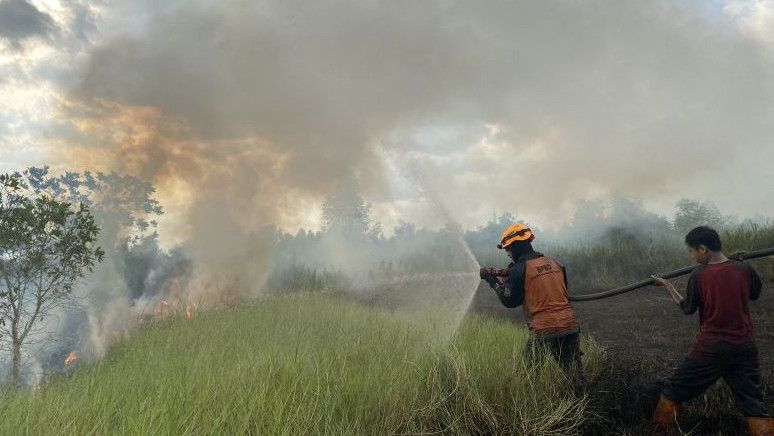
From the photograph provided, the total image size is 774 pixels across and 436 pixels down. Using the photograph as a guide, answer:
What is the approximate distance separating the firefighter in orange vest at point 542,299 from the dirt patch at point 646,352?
1.93ft

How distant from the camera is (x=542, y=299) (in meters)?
5.41

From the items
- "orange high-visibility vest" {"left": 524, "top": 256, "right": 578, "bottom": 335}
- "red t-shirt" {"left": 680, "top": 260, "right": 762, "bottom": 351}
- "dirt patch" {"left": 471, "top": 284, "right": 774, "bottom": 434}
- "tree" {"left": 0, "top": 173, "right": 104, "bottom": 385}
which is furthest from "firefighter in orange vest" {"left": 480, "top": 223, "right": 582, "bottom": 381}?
"tree" {"left": 0, "top": 173, "right": 104, "bottom": 385}

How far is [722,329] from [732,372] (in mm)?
408

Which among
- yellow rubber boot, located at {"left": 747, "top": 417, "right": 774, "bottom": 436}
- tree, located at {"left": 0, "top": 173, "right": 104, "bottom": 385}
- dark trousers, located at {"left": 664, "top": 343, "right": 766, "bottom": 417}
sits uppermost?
tree, located at {"left": 0, "top": 173, "right": 104, "bottom": 385}

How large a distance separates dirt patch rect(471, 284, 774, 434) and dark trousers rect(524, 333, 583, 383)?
1.22 feet

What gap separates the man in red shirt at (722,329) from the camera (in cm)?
449

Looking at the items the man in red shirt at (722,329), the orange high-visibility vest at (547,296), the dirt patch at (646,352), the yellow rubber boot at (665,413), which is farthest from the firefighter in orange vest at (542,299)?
the man in red shirt at (722,329)

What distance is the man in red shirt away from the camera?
14.7 ft

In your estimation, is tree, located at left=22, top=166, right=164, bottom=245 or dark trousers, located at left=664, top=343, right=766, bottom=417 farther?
tree, located at left=22, top=166, right=164, bottom=245

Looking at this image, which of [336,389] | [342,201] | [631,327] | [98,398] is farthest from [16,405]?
[342,201]

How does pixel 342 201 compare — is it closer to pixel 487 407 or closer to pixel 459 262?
pixel 459 262

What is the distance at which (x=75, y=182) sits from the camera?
16.8 metres

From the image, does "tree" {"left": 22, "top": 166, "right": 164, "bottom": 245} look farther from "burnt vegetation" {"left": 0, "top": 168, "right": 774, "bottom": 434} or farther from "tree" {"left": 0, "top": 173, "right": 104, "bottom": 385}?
"tree" {"left": 0, "top": 173, "right": 104, "bottom": 385}

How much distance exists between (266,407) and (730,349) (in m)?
4.02
